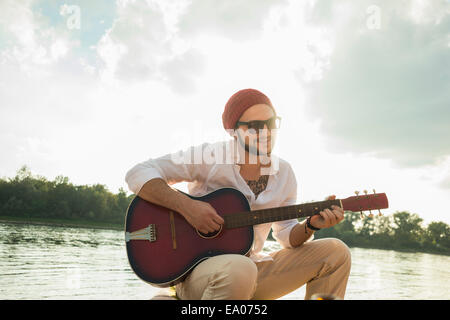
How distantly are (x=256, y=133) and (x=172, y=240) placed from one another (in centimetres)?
124

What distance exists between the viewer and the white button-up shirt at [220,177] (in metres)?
2.49

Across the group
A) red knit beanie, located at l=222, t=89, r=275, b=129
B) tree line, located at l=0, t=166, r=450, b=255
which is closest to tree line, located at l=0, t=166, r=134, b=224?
tree line, located at l=0, t=166, r=450, b=255

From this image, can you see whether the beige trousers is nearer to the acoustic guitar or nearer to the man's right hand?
the acoustic guitar

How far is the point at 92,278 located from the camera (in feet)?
27.7

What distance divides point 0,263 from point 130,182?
32.4 ft

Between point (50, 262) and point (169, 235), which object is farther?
point (50, 262)

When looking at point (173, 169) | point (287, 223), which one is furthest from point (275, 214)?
point (173, 169)

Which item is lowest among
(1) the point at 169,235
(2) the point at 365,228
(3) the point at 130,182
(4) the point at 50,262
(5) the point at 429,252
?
(5) the point at 429,252

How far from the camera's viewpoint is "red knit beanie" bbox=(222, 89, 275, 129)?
2.83 meters

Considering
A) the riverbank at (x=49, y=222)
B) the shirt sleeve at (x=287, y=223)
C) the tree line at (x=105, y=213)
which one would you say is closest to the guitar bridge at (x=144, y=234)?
the shirt sleeve at (x=287, y=223)

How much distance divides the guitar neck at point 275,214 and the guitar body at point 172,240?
0.05m
